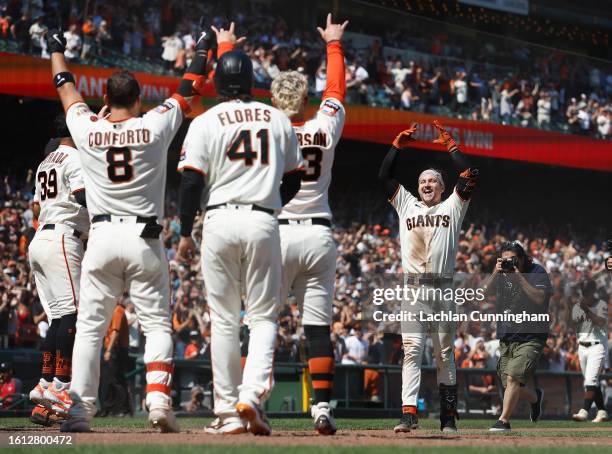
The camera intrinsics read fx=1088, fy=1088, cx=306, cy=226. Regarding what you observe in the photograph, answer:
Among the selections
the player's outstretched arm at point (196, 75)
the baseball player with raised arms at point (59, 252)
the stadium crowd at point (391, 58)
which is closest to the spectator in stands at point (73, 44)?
the stadium crowd at point (391, 58)

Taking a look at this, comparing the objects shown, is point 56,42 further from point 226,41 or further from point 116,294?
point 116,294

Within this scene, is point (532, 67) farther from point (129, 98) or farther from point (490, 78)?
point (129, 98)

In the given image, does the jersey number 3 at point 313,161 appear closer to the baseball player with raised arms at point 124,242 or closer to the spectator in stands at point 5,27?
the baseball player with raised arms at point 124,242

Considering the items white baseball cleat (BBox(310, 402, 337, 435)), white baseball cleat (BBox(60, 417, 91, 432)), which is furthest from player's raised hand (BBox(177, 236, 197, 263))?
white baseball cleat (BBox(310, 402, 337, 435))

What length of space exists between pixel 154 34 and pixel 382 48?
26.7 feet

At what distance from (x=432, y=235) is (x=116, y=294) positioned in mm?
3223

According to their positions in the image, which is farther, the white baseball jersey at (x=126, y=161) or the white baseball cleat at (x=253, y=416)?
the white baseball jersey at (x=126, y=161)

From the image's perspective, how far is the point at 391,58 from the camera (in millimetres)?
28719

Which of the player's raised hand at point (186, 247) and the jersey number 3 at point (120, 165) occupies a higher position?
the jersey number 3 at point (120, 165)

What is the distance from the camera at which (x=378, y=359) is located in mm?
16953

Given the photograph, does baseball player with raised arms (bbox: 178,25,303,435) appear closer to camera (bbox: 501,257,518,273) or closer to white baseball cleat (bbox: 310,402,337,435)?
white baseball cleat (bbox: 310,402,337,435)

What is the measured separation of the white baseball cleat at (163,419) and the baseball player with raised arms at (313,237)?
914mm

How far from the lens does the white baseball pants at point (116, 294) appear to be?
21.0ft

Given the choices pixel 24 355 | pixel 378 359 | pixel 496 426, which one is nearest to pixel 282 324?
pixel 378 359
